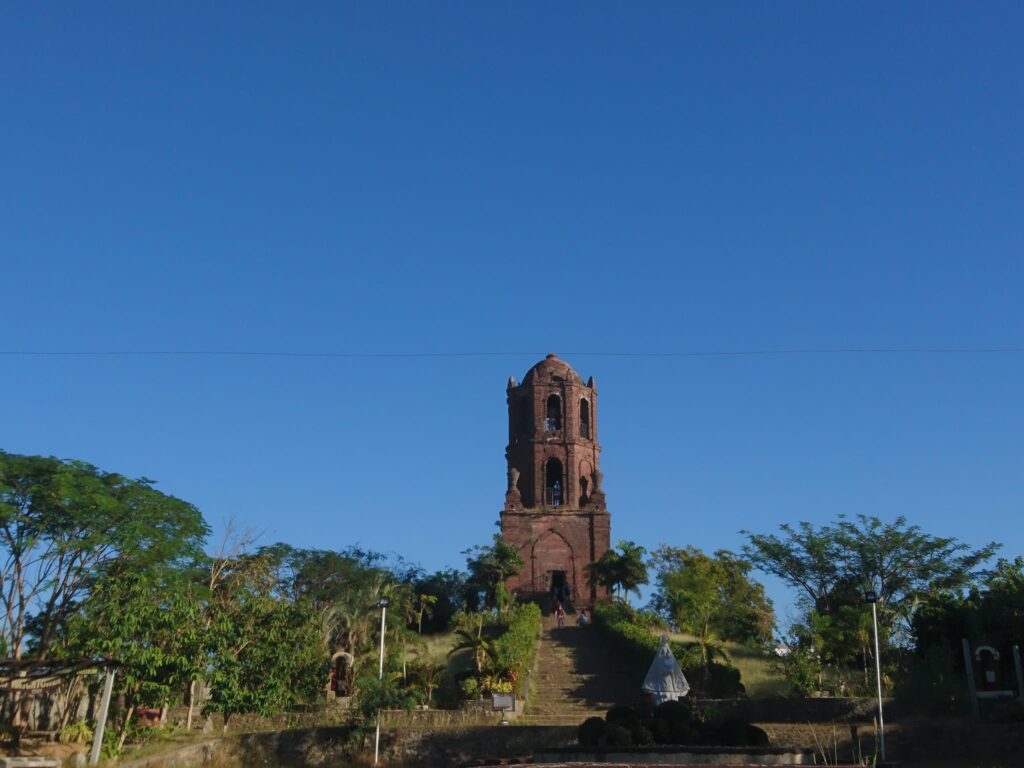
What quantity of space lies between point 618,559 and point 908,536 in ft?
39.0

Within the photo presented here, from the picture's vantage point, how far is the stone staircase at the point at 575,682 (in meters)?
26.9

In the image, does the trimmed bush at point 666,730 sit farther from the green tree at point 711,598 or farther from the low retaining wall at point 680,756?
the green tree at point 711,598

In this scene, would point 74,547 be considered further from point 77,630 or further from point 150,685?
point 150,685

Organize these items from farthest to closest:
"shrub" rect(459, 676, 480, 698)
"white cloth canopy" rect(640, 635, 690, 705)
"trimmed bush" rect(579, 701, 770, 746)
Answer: "shrub" rect(459, 676, 480, 698) < "white cloth canopy" rect(640, 635, 690, 705) < "trimmed bush" rect(579, 701, 770, 746)

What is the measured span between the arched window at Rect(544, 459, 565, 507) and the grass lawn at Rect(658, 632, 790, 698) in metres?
14.4

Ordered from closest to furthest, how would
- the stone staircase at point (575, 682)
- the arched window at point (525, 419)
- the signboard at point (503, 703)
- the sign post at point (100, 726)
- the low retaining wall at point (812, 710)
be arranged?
the sign post at point (100, 726), the low retaining wall at point (812, 710), the signboard at point (503, 703), the stone staircase at point (575, 682), the arched window at point (525, 419)

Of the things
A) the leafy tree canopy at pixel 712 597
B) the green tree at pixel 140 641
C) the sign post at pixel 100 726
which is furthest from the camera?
the leafy tree canopy at pixel 712 597

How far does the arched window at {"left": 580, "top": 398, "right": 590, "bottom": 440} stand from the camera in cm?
5144

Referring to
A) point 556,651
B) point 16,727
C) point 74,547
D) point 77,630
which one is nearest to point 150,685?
point 77,630

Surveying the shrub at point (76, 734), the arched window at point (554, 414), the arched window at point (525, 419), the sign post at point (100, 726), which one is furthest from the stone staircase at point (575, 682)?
the arched window at point (554, 414)

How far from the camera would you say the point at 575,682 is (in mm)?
30812

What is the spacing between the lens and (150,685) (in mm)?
22094

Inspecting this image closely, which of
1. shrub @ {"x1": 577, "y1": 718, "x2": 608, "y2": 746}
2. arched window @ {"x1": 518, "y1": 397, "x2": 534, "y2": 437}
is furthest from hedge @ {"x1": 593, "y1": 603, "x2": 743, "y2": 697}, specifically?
arched window @ {"x1": 518, "y1": 397, "x2": 534, "y2": 437}

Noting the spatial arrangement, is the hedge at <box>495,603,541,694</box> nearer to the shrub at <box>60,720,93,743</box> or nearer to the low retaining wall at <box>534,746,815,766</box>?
the low retaining wall at <box>534,746,815,766</box>
